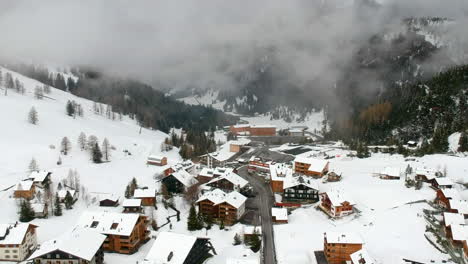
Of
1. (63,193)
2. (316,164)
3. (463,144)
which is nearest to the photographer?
(63,193)

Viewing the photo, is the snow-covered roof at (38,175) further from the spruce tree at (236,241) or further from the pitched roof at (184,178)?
the spruce tree at (236,241)

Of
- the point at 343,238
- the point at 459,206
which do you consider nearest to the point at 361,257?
the point at 343,238

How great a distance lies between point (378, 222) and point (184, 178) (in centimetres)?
3833

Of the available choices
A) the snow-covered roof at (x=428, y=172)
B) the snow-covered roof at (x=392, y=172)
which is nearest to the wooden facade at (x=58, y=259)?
the snow-covered roof at (x=392, y=172)

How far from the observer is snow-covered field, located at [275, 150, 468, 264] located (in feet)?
151

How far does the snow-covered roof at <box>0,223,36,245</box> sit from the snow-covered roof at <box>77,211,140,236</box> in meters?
6.76

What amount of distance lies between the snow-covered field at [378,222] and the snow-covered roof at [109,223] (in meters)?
21.0

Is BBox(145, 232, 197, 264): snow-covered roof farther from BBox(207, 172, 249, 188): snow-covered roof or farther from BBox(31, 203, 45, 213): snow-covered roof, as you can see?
BBox(207, 172, 249, 188): snow-covered roof

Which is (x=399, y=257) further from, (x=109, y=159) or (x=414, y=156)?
(x=109, y=159)

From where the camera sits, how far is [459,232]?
4653cm

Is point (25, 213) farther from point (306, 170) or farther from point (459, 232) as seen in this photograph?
point (459, 232)

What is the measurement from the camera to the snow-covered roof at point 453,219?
49.3 meters

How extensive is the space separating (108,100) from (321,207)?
5717 inches

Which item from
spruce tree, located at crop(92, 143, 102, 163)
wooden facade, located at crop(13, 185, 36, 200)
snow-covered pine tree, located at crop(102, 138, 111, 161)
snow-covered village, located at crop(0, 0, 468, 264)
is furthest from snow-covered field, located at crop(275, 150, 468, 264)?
snow-covered pine tree, located at crop(102, 138, 111, 161)
